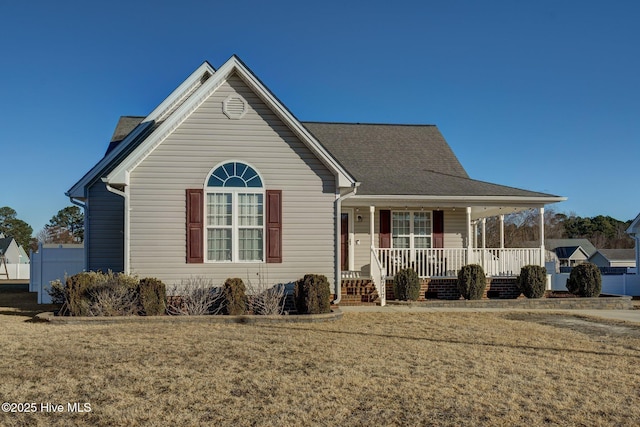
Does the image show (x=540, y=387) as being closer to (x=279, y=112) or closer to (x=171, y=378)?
(x=171, y=378)

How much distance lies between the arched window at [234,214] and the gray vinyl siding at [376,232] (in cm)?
552

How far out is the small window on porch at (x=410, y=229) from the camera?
62.2 ft

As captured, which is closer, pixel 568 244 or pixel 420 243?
pixel 420 243

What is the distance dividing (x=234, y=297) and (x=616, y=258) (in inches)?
2044

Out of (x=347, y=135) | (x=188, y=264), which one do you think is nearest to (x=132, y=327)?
(x=188, y=264)

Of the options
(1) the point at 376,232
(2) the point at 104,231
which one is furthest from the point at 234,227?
(1) the point at 376,232

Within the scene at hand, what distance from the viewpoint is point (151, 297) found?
12.6m

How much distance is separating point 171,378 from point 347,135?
600 inches

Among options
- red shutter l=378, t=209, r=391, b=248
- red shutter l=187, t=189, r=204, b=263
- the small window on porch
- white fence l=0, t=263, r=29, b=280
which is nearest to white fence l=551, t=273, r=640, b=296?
the small window on porch

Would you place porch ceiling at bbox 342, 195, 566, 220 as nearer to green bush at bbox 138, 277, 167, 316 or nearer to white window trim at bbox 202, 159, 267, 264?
white window trim at bbox 202, 159, 267, 264

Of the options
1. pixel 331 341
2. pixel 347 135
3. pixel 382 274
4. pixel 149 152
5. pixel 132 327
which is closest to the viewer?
pixel 331 341

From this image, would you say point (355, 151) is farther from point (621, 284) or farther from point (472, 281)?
point (621, 284)

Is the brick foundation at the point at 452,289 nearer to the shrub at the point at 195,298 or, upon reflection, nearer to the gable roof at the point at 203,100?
the gable roof at the point at 203,100

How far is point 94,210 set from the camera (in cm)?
1600
